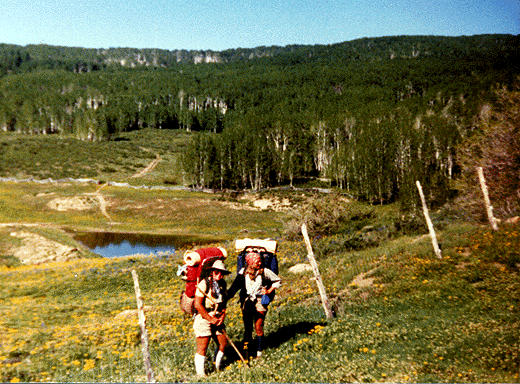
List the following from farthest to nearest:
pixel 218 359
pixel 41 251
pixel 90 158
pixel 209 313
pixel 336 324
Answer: pixel 90 158, pixel 41 251, pixel 336 324, pixel 218 359, pixel 209 313

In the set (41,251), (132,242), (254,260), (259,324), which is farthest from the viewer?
(132,242)

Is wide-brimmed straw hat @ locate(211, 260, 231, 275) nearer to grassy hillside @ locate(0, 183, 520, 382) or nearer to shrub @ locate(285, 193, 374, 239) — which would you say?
grassy hillside @ locate(0, 183, 520, 382)

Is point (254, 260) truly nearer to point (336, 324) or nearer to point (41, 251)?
point (336, 324)

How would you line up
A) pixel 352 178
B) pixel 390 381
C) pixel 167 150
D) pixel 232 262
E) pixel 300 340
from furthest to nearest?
pixel 167 150 < pixel 352 178 < pixel 232 262 < pixel 300 340 < pixel 390 381

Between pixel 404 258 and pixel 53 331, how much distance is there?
52.0 ft

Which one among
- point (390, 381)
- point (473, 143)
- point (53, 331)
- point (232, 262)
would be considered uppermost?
point (473, 143)

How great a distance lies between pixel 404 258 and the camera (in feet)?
62.7

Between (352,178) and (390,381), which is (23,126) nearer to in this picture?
(352,178)

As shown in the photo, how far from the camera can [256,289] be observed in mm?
10398

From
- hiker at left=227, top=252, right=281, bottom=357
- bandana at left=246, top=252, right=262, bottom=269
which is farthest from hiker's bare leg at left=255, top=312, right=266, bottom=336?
bandana at left=246, top=252, right=262, bottom=269

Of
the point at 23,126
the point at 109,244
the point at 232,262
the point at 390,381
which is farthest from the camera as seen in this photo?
the point at 23,126

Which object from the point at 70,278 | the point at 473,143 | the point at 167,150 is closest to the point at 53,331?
the point at 70,278

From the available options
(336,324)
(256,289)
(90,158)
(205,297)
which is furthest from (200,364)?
(90,158)

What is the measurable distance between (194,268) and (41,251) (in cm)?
3804
